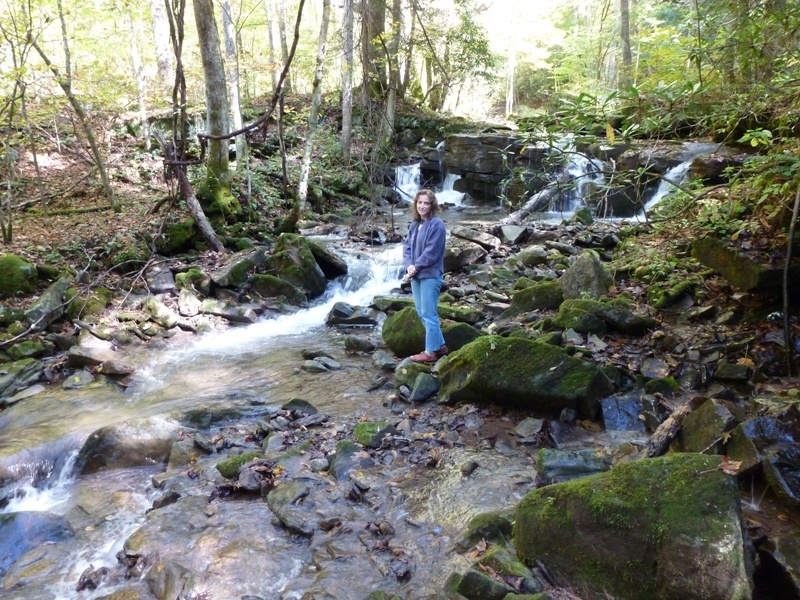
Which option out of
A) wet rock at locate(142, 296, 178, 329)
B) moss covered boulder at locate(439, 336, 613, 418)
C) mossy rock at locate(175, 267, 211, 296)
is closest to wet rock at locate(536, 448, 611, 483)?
moss covered boulder at locate(439, 336, 613, 418)

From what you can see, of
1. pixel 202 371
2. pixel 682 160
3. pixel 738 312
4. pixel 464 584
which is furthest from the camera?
pixel 682 160

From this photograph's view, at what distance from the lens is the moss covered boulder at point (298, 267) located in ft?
34.4

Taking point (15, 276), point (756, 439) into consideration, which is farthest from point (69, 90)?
point (756, 439)

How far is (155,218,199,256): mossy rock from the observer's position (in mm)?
10867

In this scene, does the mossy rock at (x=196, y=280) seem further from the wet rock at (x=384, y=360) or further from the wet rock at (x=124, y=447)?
the wet rock at (x=124, y=447)

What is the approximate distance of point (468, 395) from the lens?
17.9 feet

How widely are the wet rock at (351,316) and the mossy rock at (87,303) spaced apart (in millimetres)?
3858

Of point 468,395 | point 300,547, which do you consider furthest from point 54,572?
point 468,395

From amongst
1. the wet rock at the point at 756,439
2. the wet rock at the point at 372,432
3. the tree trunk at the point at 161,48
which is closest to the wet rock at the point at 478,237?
the wet rock at the point at 372,432

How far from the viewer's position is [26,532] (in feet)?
13.6

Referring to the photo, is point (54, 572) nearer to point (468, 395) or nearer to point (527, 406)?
point (468, 395)

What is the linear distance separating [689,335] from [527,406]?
220 centimetres

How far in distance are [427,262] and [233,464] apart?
3.02 m

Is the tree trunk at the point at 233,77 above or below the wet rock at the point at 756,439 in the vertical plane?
above
